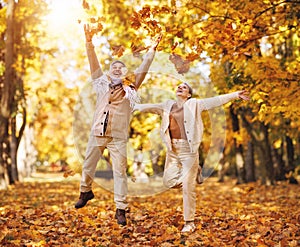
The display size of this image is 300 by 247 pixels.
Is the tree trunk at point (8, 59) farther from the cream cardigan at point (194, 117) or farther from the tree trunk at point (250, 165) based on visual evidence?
the tree trunk at point (250, 165)

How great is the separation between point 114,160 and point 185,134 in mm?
1117

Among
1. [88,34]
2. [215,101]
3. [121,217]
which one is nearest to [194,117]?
[215,101]

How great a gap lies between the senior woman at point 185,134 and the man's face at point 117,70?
53 cm

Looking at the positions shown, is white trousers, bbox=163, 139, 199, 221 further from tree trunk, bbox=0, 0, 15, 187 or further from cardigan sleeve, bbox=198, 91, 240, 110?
tree trunk, bbox=0, 0, 15, 187

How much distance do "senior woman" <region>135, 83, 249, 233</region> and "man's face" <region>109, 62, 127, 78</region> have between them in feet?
1.73

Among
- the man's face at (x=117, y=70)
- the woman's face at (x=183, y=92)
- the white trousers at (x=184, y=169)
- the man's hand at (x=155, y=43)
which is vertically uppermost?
the man's hand at (x=155, y=43)

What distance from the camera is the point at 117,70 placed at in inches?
279

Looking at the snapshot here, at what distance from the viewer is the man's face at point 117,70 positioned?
707cm

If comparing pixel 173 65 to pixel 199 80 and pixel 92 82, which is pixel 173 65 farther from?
pixel 92 82

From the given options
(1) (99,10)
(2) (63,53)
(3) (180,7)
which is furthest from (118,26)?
(3) (180,7)

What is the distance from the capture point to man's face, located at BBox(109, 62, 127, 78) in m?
7.07

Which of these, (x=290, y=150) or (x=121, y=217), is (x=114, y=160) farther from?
(x=290, y=150)

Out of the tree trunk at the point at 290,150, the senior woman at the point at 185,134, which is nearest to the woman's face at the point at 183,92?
the senior woman at the point at 185,134

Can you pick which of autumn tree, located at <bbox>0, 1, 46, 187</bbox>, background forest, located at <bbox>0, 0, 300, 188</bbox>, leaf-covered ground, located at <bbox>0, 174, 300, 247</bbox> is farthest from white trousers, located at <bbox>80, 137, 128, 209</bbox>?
autumn tree, located at <bbox>0, 1, 46, 187</bbox>
